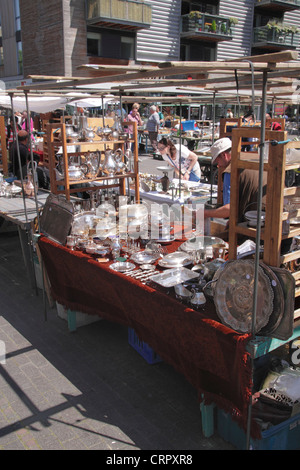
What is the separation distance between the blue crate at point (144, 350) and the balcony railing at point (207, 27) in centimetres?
2178

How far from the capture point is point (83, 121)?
4.26 meters

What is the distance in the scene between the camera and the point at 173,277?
8.79ft

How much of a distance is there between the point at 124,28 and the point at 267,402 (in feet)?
67.3

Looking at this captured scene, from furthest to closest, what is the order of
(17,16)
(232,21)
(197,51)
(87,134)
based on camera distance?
(197,51), (232,21), (17,16), (87,134)

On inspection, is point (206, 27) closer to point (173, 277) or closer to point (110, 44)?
point (110, 44)

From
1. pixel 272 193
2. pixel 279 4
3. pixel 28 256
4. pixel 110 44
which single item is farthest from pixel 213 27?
pixel 272 193

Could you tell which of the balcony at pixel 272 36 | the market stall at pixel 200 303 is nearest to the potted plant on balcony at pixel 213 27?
the balcony at pixel 272 36

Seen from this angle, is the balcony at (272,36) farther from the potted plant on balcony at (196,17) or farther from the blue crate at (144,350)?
the blue crate at (144,350)

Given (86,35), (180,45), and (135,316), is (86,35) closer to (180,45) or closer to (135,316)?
(180,45)

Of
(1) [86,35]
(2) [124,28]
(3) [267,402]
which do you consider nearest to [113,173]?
(3) [267,402]

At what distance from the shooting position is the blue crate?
3158 millimetres

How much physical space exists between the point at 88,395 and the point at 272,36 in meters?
27.6

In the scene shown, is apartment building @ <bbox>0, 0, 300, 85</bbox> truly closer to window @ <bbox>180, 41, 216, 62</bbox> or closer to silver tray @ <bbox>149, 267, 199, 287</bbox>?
window @ <bbox>180, 41, 216, 62</bbox>

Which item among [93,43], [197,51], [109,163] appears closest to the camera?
[109,163]
